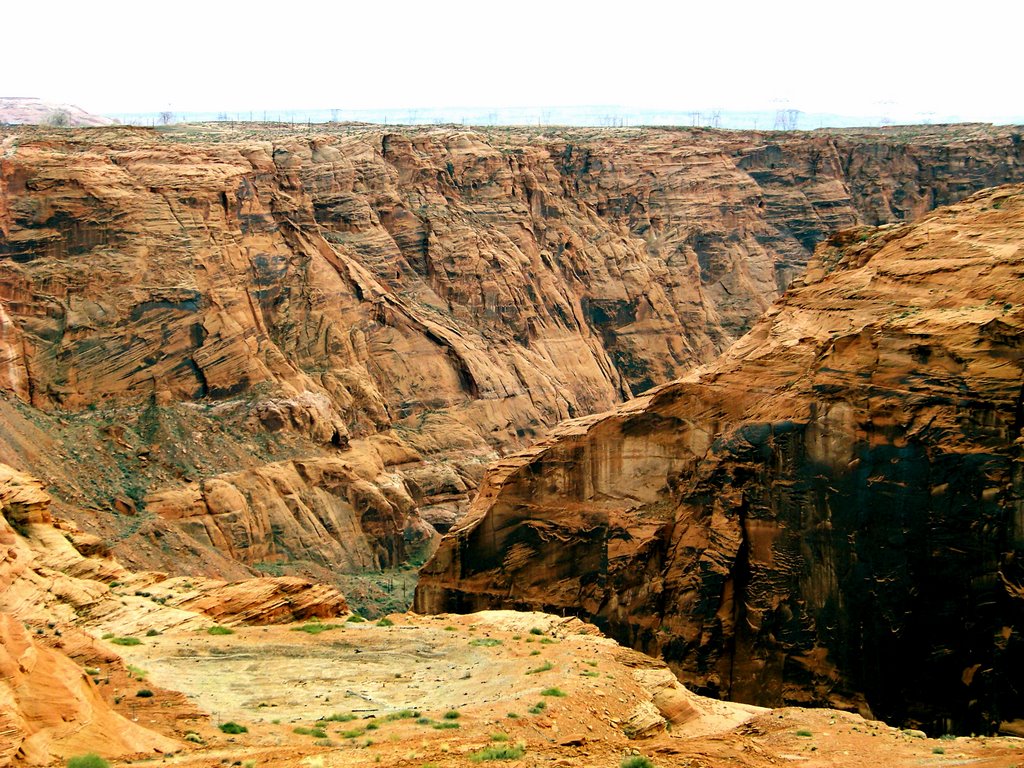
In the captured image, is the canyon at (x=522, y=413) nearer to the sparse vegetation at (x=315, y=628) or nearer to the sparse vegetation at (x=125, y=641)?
the sparse vegetation at (x=315, y=628)

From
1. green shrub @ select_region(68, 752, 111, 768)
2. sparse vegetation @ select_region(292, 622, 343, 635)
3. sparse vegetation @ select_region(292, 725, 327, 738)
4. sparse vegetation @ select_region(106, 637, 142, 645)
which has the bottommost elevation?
sparse vegetation @ select_region(292, 622, 343, 635)

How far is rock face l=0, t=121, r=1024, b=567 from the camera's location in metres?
68.9

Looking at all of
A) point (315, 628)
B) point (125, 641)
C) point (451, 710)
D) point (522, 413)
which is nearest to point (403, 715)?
point (451, 710)

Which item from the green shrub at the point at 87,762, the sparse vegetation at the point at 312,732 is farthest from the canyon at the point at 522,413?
the green shrub at the point at 87,762

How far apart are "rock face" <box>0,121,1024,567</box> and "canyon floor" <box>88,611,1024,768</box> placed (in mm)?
27328

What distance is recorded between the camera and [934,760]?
2691 centimetres

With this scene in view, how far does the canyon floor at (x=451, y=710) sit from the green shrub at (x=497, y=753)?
0.28 ft

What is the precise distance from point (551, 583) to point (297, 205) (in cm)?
4925

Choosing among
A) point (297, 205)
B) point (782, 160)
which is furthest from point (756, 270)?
point (297, 205)

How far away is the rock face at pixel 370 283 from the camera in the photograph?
6894 centimetres

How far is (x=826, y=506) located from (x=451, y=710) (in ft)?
52.3

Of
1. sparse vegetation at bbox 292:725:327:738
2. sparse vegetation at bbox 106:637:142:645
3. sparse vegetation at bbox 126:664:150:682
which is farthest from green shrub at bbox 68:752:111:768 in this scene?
sparse vegetation at bbox 106:637:142:645

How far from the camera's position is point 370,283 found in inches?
3573

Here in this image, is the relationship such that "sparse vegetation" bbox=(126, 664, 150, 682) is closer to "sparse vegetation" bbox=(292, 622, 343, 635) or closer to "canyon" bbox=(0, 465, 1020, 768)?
"canyon" bbox=(0, 465, 1020, 768)
